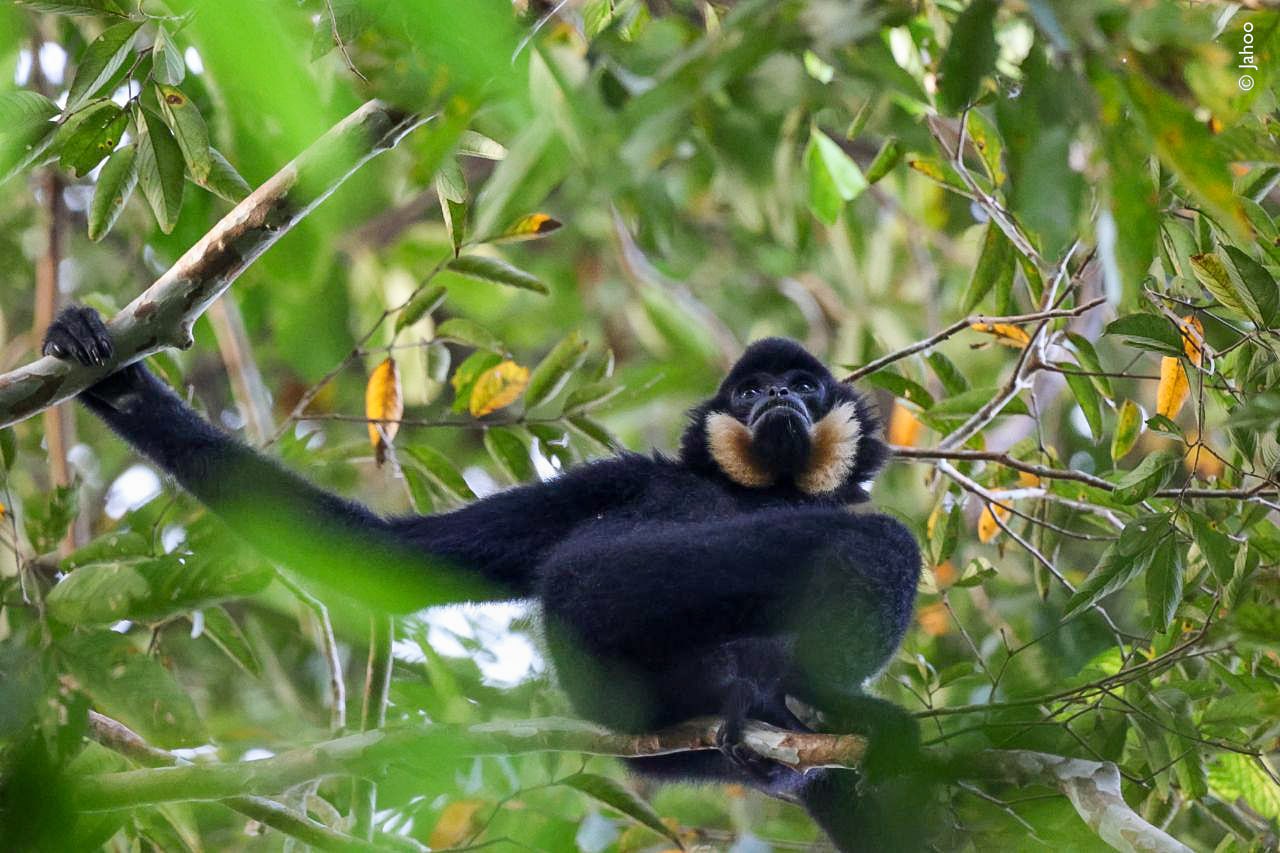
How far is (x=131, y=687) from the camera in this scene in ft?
8.79

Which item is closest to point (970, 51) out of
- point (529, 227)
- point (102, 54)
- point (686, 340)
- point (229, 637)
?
point (102, 54)

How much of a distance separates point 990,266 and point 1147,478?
1.28 m

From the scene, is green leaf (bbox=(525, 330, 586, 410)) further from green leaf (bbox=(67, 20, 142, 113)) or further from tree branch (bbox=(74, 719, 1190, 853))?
green leaf (bbox=(67, 20, 142, 113))

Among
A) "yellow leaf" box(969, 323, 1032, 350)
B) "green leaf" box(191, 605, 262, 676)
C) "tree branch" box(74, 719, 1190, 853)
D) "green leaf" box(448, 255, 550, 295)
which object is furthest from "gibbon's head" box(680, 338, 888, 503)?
"green leaf" box(191, 605, 262, 676)

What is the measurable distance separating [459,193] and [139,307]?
0.99m

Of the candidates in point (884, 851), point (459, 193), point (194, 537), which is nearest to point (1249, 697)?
point (884, 851)

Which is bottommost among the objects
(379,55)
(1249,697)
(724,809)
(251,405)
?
(724,809)

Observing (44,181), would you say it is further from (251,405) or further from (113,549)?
(113,549)

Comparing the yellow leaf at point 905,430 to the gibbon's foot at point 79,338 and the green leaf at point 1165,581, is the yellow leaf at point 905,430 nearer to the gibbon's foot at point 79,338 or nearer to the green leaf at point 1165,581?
the green leaf at point 1165,581

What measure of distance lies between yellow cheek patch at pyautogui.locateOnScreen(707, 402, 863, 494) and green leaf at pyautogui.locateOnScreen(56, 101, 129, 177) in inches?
85.6

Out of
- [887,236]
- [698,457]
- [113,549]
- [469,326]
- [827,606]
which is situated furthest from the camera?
[887,236]

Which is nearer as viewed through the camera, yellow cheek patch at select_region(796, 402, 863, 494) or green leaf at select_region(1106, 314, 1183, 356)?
green leaf at select_region(1106, 314, 1183, 356)

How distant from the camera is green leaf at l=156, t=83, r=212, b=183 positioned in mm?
3344

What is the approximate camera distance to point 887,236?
8625 mm
